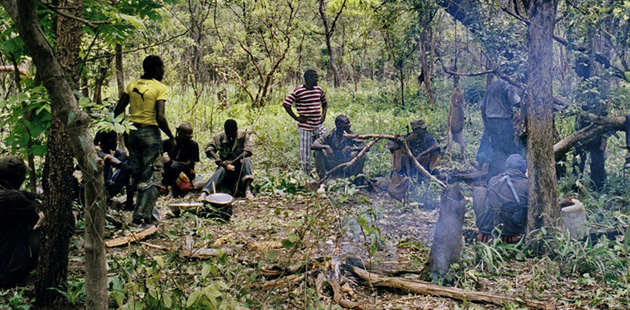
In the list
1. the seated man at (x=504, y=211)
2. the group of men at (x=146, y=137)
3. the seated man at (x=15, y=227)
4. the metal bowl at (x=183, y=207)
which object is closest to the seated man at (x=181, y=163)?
the group of men at (x=146, y=137)

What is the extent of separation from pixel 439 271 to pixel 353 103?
37.6ft

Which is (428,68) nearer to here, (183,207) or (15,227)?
(183,207)

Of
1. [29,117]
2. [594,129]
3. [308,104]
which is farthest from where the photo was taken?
[308,104]

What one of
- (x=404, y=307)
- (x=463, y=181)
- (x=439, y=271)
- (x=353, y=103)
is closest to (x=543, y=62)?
(x=439, y=271)

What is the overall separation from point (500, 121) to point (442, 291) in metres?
3.88

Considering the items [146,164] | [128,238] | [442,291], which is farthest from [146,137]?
[442,291]

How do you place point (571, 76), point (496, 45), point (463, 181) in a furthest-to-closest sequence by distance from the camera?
point (571, 76) < point (463, 181) < point (496, 45)

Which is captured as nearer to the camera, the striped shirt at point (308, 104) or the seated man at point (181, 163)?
the seated man at point (181, 163)

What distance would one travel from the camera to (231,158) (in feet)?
25.1

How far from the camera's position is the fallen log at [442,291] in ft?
13.2

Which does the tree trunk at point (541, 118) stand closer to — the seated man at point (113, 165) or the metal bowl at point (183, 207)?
the metal bowl at point (183, 207)

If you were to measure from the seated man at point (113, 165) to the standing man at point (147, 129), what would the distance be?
2.99ft

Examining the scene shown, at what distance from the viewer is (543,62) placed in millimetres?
5000

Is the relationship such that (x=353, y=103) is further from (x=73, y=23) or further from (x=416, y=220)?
(x=73, y=23)
